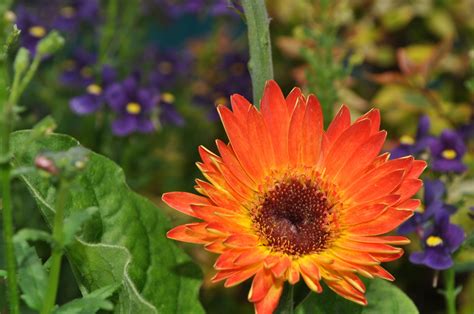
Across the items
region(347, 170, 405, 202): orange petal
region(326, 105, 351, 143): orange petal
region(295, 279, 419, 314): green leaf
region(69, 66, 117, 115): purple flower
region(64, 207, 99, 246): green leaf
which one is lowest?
region(295, 279, 419, 314): green leaf

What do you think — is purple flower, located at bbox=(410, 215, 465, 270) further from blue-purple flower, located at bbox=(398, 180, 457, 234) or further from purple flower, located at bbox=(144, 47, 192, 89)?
purple flower, located at bbox=(144, 47, 192, 89)

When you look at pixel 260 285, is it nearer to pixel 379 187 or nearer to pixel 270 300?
pixel 270 300

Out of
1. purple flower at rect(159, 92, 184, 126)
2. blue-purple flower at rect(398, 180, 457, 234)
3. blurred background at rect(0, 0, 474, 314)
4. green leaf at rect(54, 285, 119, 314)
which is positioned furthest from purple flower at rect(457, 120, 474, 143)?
green leaf at rect(54, 285, 119, 314)

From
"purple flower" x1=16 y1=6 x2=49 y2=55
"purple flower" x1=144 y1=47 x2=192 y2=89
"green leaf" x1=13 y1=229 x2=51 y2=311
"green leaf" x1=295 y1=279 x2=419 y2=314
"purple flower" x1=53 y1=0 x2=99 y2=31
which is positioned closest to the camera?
"green leaf" x1=13 y1=229 x2=51 y2=311

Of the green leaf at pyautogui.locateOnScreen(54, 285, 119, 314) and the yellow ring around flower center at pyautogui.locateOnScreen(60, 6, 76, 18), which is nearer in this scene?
the green leaf at pyautogui.locateOnScreen(54, 285, 119, 314)

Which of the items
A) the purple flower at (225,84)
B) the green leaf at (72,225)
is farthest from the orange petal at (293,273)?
the purple flower at (225,84)

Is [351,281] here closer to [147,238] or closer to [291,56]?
[147,238]

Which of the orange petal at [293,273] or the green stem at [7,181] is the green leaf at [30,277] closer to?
the green stem at [7,181]

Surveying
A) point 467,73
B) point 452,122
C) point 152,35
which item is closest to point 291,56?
point 467,73
